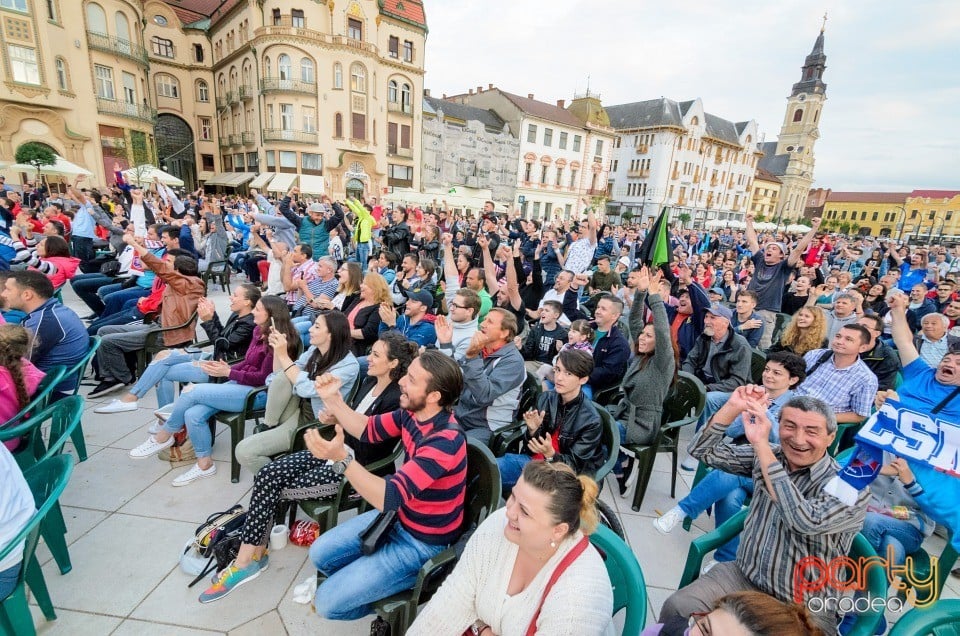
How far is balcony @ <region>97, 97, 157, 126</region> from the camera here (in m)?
25.6

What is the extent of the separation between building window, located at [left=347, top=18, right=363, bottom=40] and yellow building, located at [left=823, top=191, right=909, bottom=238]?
78.5 metres

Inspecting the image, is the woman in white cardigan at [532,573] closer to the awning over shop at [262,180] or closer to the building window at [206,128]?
the awning over shop at [262,180]

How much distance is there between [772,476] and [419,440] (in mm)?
1637

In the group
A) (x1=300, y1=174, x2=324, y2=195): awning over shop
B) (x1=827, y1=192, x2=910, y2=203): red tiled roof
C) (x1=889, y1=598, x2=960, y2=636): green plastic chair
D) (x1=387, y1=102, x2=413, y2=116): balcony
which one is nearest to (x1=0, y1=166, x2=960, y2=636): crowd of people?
(x1=889, y1=598, x2=960, y2=636): green plastic chair

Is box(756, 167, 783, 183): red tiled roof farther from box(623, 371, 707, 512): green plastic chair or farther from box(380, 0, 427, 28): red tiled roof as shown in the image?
box(623, 371, 707, 512): green plastic chair

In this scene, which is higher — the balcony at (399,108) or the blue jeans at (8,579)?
the balcony at (399,108)

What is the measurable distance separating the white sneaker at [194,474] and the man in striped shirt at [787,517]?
3.35 metres

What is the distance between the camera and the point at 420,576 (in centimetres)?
196

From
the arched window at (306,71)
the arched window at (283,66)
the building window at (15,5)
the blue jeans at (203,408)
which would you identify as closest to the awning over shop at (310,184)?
the arched window at (306,71)

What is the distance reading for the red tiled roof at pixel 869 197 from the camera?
7312 cm

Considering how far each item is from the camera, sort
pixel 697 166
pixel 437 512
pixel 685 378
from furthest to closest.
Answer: pixel 697 166
pixel 685 378
pixel 437 512

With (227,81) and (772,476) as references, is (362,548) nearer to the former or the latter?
(772,476)

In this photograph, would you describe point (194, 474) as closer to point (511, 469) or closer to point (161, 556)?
point (161, 556)

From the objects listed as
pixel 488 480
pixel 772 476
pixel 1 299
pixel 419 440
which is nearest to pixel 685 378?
pixel 772 476
